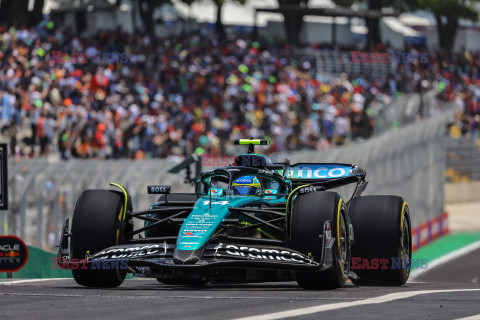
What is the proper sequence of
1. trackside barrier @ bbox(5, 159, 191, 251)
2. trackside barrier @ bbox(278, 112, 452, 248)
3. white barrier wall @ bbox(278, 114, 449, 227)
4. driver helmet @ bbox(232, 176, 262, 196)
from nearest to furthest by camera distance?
driver helmet @ bbox(232, 176, 262, 196)
trackside barrier @ bbox(5, 159, 191, 251)
white barrier wall @ bbox(278, 114, 449, 227)
trackside barrier @ bbox(278, 112, 452, 248)

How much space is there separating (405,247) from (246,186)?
1946mm

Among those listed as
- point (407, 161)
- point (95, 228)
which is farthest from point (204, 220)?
point (407, 161)

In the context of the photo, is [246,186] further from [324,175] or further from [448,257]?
[448,257]

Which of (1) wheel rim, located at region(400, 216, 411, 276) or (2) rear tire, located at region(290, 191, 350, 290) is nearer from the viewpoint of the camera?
(2) rear tire, located at region(290, 191, 350, 290)

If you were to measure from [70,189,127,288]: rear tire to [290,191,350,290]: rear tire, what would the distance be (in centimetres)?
166

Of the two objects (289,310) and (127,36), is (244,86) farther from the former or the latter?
(289,310)

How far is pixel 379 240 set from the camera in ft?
40.2

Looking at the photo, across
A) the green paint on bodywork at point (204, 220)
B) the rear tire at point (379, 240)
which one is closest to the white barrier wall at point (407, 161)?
the rear tire at point (379, 240)

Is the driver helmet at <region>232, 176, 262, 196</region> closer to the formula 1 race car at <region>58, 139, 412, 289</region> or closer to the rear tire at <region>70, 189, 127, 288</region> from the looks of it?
the formula 1 race car at <region>58, 139, 412, 289</region>

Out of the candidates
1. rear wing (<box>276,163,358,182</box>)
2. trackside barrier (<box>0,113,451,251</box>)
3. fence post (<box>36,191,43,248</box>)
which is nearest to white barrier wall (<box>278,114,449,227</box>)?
trackside barrier (<box>0,113,451,251</box>)

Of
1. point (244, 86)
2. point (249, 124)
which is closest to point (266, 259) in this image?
point (249, 124)

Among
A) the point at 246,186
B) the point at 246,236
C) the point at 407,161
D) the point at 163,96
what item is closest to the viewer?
the point at 246,236

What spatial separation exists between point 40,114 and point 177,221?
13004mm

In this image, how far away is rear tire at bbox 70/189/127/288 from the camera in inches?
440
